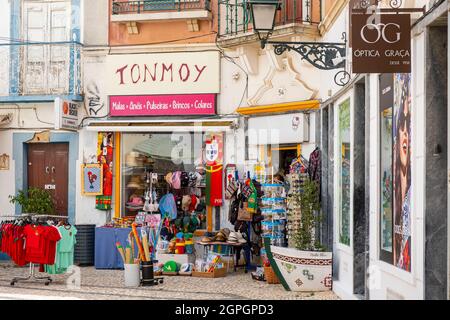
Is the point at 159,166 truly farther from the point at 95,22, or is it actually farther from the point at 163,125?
the point at 95,22

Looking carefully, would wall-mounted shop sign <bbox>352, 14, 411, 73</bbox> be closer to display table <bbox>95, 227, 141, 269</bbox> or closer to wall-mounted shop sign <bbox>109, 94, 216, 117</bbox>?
display table <bbox>95, 227, 141, 269</bbox>

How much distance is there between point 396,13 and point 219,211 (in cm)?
949

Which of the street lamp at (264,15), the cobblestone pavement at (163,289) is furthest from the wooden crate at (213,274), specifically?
the street lamp at (264,15)

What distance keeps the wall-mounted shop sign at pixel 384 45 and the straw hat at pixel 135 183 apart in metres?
10.3

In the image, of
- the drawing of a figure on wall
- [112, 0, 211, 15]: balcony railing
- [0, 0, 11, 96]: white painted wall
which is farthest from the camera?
[0, 0, 11, 96]: white painted wall

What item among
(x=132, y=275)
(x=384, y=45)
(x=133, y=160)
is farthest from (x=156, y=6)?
(x=384, y=45)

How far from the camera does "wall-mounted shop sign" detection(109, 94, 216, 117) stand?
1688 centimetres

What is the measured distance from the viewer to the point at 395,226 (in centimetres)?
861

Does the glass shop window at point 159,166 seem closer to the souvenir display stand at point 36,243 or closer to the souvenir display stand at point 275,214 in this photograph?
the souvenir display stand at point 275,214

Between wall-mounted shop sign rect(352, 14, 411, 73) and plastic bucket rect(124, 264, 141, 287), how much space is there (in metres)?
6.65

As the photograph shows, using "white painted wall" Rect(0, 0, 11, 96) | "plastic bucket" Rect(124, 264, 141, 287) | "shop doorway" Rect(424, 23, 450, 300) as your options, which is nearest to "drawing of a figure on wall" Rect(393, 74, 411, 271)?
"shop doorway" Rect(424, 23, 450, 300)

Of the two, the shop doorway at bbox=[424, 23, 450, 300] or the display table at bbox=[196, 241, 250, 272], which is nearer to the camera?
the shop doorway at bbox=[424, 23, 450, 300]

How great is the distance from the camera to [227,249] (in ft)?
50.2

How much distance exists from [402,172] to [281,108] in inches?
283
